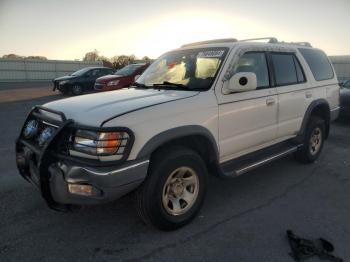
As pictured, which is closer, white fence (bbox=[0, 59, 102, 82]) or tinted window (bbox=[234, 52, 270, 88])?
tinted window (bbox=[234, 52, 270, 88])

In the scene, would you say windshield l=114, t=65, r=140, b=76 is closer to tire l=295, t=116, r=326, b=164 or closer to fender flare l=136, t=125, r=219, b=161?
tire l=295, t=116, r=326, b=164

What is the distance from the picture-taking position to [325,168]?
5559 mm

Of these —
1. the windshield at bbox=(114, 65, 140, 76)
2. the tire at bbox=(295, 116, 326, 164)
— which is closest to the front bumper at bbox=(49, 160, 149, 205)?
the tire at bbox=(295, 116, 326, 164)

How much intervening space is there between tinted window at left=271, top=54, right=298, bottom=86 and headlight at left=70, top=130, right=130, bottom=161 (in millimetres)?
2662

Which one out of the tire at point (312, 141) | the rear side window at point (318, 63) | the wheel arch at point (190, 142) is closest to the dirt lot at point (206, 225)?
the tire at point (312, 141)

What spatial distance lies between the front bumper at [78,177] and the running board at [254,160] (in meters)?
1.32

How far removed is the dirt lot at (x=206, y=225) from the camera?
311cm

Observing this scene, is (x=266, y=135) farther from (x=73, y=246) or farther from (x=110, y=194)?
(x=73, y=246)

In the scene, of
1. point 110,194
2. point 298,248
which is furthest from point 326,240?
point 110,194

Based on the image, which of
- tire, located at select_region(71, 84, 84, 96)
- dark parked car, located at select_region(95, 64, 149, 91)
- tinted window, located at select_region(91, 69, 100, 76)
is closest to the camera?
dark parked car, located at select_region(95, 64, 149, 91)

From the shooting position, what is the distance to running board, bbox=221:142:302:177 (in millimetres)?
4000

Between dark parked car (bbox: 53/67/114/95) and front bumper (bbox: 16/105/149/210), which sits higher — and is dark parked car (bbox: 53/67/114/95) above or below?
above

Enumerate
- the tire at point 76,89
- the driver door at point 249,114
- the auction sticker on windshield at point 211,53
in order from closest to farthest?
the driver door at point 249,114 < the auction sticker on windshield at point 211,53 < the tire at point 76,89

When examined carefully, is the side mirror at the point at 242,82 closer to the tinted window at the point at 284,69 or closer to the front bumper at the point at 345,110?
the tinted window at the point at 284,69
